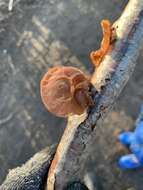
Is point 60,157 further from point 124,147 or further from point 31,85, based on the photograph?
point 31,85

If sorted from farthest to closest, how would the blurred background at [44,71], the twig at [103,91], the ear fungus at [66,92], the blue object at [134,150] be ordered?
the blurred background at [44,71] → the blue object at [134,150] → the twig at [103,91] → the ear fungus at [66,92]

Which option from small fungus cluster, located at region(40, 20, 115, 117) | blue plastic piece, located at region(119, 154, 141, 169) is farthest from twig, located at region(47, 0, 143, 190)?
blue plastic piece, located at region(119, 154, 141, 169)

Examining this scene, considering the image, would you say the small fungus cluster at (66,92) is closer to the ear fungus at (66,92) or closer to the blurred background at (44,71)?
the ear fungus at (66,92)

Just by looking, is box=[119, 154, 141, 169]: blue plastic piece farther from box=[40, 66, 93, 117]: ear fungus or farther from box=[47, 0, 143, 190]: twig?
box=[40, 66, 93, 117]: ear fungus

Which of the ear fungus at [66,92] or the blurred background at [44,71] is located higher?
the blurred background at [44,71]

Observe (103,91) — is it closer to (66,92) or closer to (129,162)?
(66,92)

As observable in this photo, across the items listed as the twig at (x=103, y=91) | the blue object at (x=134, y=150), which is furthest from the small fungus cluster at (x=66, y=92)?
the blue object at (x=134, y=150)

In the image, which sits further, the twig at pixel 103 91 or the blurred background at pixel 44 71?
the blurred background at pixel 44 71
